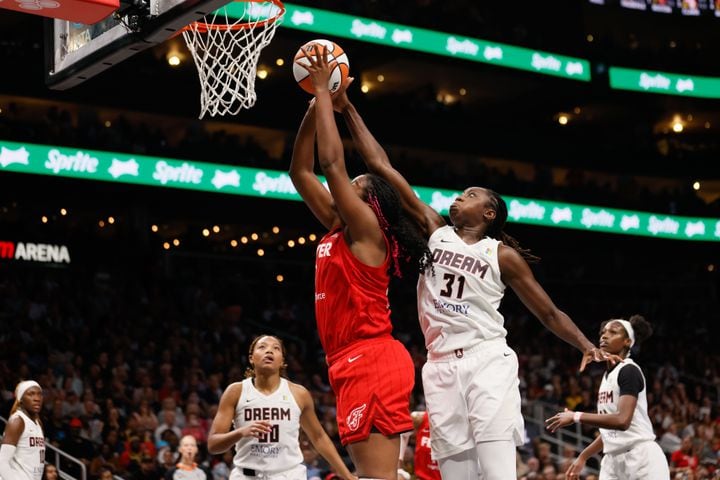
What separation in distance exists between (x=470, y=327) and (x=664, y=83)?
2425 cm

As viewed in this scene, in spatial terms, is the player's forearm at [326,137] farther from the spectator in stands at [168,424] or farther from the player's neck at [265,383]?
the spectator in stands at [168,424]

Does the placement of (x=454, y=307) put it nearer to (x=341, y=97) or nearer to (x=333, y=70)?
(x=341, y=97)

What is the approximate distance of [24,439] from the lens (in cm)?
963

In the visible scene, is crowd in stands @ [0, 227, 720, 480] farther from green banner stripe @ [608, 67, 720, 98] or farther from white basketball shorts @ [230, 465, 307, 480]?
green banner stripe @ [608, 67, 720, 98]

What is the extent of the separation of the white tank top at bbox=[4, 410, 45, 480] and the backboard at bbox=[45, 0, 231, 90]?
11.8 ft

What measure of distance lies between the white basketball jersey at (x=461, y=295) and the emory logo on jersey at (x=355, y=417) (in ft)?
2.11

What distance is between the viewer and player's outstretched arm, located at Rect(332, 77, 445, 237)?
5.53 metres

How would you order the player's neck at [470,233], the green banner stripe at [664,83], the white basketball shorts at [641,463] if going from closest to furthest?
the player's neck at [470,233]
the white basketball shorts at [641,463]
the green banner stripe at [664,83]

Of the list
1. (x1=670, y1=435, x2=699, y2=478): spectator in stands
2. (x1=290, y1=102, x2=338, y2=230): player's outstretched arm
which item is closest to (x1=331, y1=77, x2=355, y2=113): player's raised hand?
(x1=290, y1=102, x2=338, y2=230): player's outstretched arm

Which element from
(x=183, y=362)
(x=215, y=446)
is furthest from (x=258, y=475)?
(x=183, y=362)

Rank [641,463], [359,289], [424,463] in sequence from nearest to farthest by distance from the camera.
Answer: [359,289] → [424,463] → [641,463]

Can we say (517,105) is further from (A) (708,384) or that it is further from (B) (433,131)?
(A) (708,384)

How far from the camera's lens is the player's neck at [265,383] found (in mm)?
7602

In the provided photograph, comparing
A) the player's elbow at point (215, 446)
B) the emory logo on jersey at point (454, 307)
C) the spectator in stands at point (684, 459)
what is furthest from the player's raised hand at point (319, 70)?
the spectator in stands at point (684, 459)
